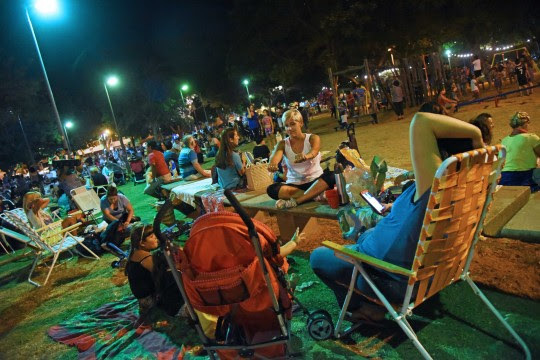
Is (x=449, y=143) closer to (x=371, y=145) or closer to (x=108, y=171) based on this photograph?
(x=371, y=145)

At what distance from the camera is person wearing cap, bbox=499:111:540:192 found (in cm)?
470

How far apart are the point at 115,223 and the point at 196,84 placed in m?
34.1

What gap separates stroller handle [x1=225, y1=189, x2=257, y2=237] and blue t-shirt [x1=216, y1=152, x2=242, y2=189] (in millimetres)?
4520

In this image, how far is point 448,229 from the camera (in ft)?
7.11

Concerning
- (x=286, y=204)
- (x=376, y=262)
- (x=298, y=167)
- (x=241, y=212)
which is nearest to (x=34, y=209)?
(x=286, y=204)

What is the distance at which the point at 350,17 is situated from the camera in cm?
1989

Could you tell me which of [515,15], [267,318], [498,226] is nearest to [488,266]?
[498,226]

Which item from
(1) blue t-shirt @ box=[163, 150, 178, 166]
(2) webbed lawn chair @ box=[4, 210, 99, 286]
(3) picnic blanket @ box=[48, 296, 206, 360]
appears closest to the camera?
(3) picnic blanket @ box=[48, 296, 206, 360]

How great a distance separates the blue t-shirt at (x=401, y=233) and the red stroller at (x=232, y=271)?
2.26 feet

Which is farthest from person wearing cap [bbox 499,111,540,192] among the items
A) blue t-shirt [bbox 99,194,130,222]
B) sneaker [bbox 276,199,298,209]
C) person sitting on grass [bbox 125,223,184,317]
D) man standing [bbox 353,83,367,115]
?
man standing [bbox 353,83,367,115]

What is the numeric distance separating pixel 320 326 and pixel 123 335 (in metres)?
2.10

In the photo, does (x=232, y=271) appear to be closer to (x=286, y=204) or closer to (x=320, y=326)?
(x=320, y=326)

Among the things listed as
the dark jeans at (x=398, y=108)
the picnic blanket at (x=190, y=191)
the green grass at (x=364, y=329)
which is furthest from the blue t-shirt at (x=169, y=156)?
the dark jeans at (x=398, y=108)

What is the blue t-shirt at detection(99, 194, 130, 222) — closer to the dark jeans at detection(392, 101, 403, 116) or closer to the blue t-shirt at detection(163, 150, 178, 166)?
the blue t-shirt at detection(163, 150, 178, 166)
